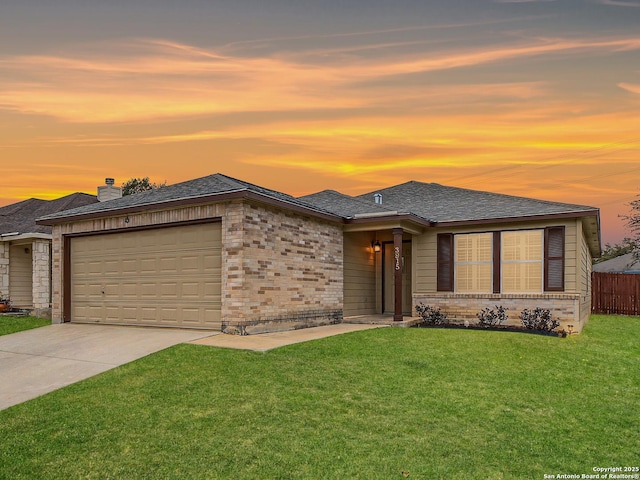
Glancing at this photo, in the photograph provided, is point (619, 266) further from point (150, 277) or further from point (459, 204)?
point (150, 277)

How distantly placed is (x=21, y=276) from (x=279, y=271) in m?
13.1

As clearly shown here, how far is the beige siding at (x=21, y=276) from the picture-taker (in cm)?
1925

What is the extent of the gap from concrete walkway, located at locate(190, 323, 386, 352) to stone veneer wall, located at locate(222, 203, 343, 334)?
35 centimetres

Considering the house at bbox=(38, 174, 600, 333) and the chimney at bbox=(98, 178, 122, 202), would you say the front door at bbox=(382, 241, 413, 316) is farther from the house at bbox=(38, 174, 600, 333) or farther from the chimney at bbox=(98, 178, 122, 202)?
the chimney at bbox=(98, 178, 122, 202)

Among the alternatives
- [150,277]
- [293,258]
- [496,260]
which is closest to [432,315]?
[496,260]

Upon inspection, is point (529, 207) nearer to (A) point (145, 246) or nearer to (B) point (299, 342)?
(B) point (299, 342)

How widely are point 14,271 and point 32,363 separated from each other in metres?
12.2

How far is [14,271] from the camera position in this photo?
63.6 ft

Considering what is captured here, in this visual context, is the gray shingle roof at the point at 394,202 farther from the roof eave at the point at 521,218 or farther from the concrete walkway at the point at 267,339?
the concrete walkway at the point at 267,339

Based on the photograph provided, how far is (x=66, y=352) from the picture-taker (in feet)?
32.1

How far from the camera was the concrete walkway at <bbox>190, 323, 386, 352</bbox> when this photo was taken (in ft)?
30.4

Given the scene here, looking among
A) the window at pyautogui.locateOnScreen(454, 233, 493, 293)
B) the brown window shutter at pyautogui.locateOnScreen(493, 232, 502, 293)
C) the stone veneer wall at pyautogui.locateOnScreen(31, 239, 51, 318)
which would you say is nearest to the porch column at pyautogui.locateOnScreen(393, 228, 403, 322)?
the window at pyautogui.locateOnScreen(454, 233, 493, 293)

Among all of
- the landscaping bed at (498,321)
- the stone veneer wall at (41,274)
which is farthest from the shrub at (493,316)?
the stone veneer wall at (41,274)

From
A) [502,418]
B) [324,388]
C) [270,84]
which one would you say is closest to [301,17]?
[270,84]
